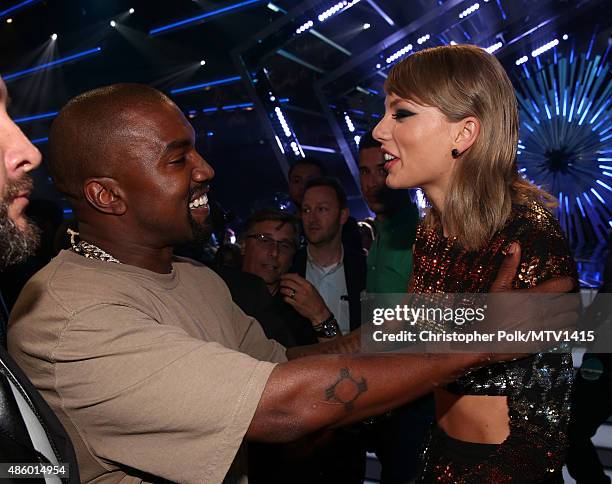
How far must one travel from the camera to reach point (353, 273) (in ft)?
10.7

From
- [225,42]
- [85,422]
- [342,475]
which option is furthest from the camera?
[225,42]

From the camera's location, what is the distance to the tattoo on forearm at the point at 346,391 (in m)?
1.06

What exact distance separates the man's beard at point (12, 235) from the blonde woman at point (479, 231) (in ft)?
3.33

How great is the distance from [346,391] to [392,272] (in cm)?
172

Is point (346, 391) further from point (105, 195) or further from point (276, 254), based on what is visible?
point (276, 254)

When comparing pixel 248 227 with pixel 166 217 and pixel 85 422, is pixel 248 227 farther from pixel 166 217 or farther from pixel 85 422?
pixel 85 422

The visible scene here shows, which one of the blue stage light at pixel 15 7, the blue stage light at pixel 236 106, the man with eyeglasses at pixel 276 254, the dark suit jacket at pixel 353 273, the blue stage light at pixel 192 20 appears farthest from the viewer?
the blue stage light at pixel 236 106

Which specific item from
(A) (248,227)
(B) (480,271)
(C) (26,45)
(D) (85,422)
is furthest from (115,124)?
(C) (26,45)

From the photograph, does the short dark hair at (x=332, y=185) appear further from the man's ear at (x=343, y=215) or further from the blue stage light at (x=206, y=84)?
the blue stage light at (x=206, y=84)

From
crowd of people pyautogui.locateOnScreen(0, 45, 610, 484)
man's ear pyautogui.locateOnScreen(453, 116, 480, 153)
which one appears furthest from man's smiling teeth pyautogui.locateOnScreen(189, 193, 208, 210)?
man's ear pyautogui.locateOnScreen(453, 116, 480, 153)

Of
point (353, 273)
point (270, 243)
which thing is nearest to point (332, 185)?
point (353, 273)

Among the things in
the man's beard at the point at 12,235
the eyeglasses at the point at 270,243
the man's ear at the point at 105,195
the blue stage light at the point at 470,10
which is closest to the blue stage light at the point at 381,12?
the blue stage light at the point at 470,10

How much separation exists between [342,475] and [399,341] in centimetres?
101

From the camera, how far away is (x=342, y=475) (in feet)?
9.11
